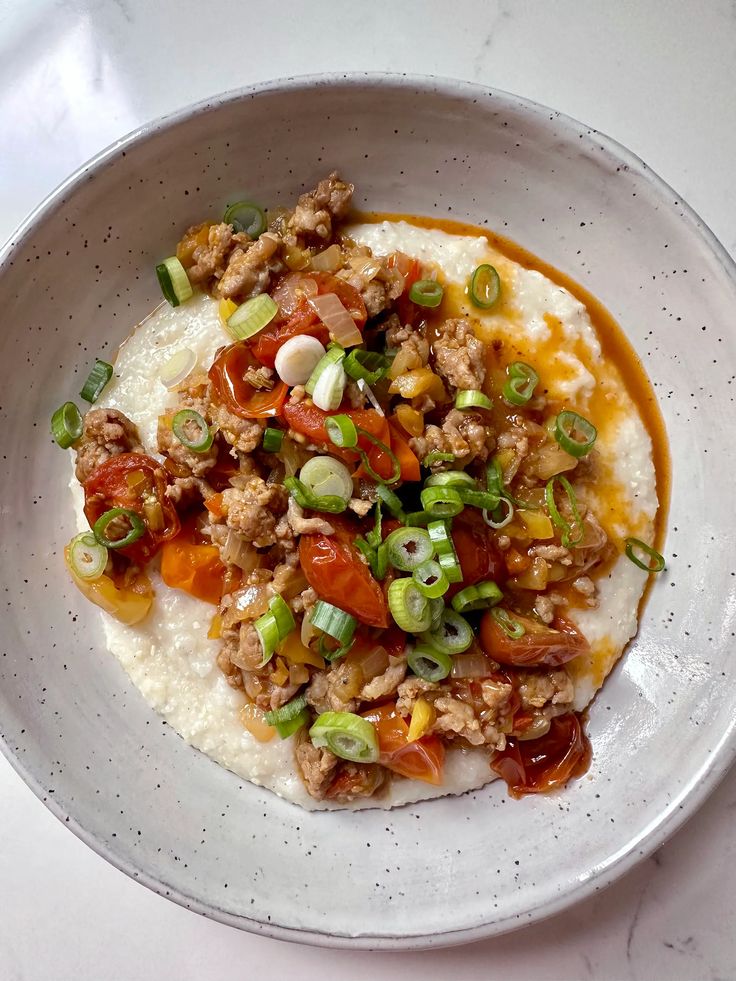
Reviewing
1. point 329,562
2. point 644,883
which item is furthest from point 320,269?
point 644,883

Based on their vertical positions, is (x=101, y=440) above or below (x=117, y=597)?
above

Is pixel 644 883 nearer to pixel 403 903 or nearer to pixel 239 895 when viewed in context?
pixel 403 903

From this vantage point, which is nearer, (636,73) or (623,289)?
(623,289)

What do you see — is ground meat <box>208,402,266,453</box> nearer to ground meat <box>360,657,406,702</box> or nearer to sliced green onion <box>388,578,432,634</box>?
sliced green onion <box>388,578,432,634</box>

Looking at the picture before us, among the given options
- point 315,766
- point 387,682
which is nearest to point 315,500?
point 387,682

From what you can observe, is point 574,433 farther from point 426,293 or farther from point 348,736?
point 348,736

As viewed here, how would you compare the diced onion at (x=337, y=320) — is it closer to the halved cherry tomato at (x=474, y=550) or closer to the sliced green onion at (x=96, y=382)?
the halved cherry tomato at (x=474, y=550)

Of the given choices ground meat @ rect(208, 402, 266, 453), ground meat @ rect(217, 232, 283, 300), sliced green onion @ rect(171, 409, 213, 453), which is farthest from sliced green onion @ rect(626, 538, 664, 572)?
ground meat @ rect(217, 232, 283, 300)
